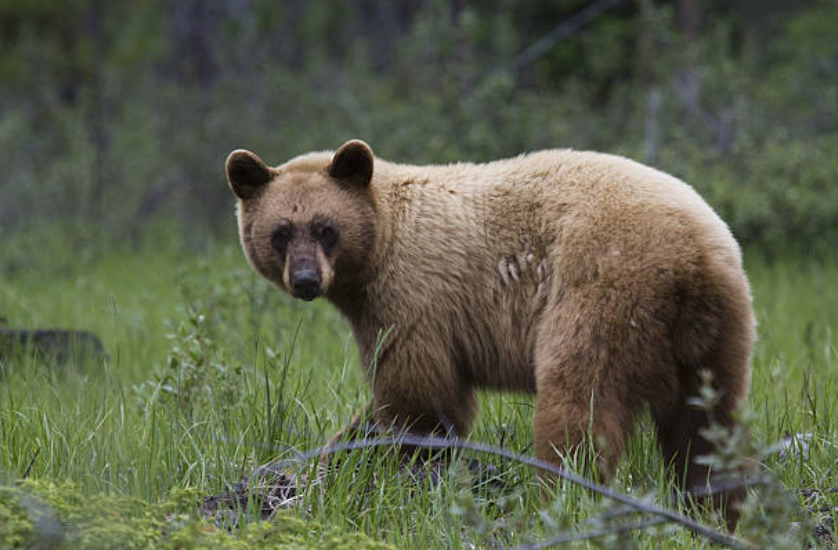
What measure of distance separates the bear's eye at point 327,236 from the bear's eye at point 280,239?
15 cm

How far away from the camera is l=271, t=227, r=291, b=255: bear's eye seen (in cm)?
426

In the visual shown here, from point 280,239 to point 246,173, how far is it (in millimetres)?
383

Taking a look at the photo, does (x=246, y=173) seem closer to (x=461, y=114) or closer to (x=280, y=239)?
(x=280, y=239)

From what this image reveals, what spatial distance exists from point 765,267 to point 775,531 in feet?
23.1

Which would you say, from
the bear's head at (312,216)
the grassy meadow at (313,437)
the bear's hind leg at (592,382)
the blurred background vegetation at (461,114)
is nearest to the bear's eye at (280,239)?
the bear's head at (312,216)

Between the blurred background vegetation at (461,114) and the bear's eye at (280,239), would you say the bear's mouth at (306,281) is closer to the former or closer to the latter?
the bear's eye at (280,239)

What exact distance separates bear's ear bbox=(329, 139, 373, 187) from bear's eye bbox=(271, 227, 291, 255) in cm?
35

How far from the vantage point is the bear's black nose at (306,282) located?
3.98 meters

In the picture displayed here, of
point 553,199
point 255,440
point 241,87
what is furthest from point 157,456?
point 241,87

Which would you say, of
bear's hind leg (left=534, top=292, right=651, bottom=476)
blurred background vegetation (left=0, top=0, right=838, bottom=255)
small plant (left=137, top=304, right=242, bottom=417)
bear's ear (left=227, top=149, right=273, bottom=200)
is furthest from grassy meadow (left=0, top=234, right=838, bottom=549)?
blurred background vegetation (left=0, top=0, right=838, bottom=255)

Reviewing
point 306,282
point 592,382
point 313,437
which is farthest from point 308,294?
point 592,382

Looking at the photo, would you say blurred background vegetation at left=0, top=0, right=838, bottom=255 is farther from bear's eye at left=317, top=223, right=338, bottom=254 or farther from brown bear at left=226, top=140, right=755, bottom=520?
bear's eye at left=317, top=223, right=338, bottom=254

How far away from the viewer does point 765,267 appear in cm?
906

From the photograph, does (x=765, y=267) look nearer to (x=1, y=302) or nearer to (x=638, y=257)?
(x=638, y=257)
